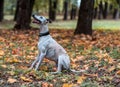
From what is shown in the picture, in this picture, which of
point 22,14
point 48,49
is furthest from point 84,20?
point 48,49

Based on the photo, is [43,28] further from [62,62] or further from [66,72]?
[66,72]

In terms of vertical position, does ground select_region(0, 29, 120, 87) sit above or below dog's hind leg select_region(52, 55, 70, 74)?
below

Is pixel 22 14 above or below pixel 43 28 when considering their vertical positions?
below

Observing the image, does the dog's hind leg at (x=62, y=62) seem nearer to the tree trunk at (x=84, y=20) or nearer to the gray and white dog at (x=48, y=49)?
the gray and white dog at (x=48, y=49)

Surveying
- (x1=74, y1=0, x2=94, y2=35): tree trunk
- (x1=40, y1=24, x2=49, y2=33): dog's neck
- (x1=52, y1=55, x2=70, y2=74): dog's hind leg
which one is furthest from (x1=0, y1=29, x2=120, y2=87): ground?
(x1=74, y1=0, x2=94, y2=35): tree trunk

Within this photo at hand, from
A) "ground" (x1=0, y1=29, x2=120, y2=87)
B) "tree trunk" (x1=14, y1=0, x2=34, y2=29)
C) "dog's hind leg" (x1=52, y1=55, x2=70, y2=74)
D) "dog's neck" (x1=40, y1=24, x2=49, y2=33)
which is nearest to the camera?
Result: "ground" (x1=0, y1=29, x2=120, y2=87)

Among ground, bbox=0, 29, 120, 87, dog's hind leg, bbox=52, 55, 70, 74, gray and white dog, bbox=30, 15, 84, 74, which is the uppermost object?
gray and white dog, bbox=30, 15, 84, 74

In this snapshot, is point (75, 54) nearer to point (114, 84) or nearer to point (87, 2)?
point (114, 84)

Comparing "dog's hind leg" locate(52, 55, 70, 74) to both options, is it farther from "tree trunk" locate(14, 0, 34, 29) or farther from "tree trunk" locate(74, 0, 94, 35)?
"tree trunk" locate(14, 0, 34, 29)

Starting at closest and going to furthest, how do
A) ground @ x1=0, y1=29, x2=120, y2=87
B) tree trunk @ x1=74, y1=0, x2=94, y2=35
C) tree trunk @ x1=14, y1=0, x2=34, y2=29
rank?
ground @ x1=0, y1=29, x2=120, y2=87, tree trunk @ x1=74, y1=0, x2=94, y2=35, tree trunk @ x1=14, y1=0, x2=34, y2=29

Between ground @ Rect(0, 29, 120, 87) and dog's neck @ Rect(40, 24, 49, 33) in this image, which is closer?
ground @ Rect(0, 29, 120, 87)

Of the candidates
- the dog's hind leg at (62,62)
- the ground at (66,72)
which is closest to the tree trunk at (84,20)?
the ground at (66,72)

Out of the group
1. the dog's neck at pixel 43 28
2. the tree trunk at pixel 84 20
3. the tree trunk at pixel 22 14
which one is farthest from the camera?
the tree trunk at pixel 22 14

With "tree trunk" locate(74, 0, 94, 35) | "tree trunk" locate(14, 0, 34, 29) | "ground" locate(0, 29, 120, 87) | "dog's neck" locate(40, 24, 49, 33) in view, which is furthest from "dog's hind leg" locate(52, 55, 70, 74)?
"tree trunk" locate(14, 0, 34, 29)
